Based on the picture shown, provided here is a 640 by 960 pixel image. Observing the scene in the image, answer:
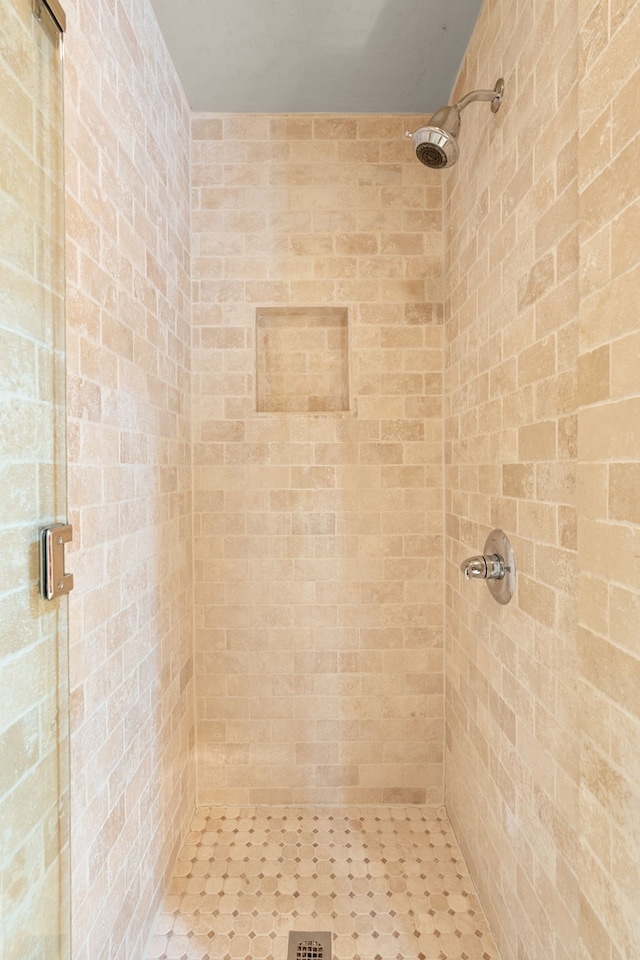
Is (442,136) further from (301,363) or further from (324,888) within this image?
(324,888)

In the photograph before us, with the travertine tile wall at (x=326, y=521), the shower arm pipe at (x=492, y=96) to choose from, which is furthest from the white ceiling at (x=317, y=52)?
the shower arm pipe at (x=492, y=96)

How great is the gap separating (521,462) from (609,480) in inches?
19.4

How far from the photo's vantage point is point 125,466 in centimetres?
135

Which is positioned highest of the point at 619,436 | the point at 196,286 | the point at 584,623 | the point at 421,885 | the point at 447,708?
the point at 196,286

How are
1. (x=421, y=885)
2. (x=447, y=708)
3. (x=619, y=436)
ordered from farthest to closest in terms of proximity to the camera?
(x=447, y=708) → (x=421, y=885) → (x=619, y=436)

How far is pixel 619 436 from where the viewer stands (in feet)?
2.43

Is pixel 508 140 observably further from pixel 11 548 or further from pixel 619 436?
pixel 11 548

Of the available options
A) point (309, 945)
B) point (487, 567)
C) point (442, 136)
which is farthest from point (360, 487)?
point (309, 945)

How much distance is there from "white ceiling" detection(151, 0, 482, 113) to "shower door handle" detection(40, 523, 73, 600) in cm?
179

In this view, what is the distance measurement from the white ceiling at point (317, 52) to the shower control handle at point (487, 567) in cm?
179

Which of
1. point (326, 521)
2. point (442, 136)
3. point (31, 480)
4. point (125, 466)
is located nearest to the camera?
point (31, 480)

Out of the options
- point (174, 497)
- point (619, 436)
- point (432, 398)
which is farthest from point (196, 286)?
point (619, 436)

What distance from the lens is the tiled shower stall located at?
0.82m

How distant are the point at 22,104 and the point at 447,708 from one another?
2323 mm
